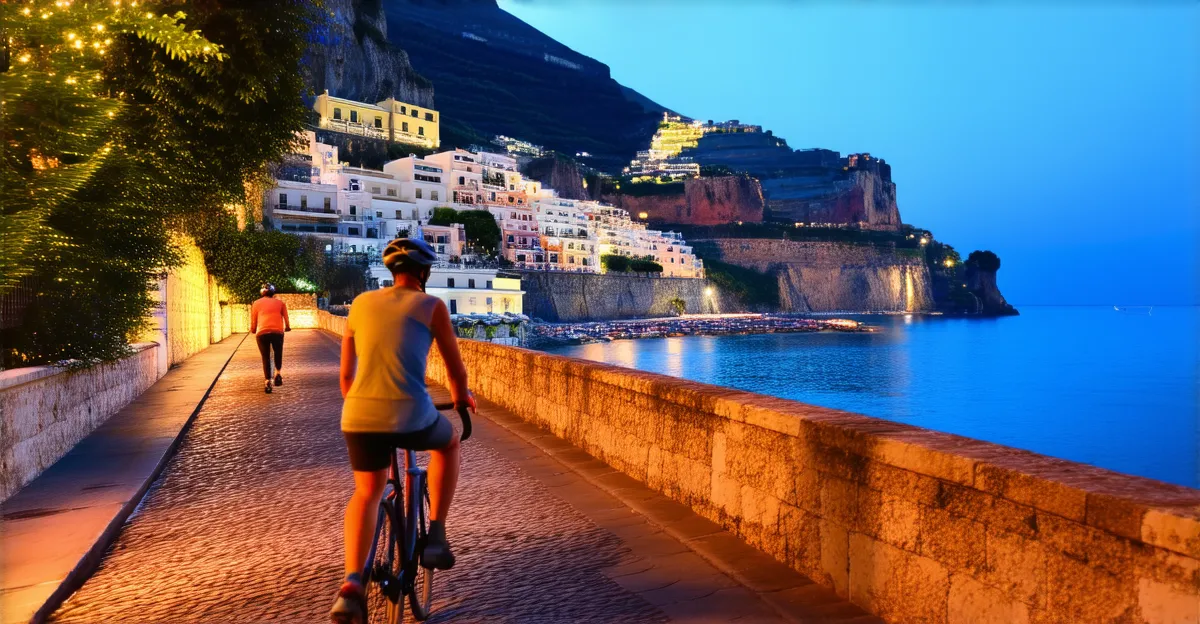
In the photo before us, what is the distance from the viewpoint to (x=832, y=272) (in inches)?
6078

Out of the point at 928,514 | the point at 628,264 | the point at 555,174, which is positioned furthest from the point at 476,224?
the point at 928,514

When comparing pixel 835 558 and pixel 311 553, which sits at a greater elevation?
pixel 835 558

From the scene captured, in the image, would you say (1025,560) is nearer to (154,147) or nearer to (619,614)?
(619,614)

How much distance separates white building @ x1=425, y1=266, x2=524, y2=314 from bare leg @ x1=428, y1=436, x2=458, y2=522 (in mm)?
67798

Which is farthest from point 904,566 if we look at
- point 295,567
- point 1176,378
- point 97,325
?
point 1176,378

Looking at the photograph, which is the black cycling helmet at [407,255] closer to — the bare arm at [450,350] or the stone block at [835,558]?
the bare arm at [450,350]

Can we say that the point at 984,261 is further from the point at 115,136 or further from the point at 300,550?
the point at 300,550

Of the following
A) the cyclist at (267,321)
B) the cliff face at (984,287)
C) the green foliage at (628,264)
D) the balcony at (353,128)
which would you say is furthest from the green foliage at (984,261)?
the cyclist at (267,321)

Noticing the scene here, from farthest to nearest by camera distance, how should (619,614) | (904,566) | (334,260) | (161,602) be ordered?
1. (334,260)
2. (161,602)
3. (619,614)
4. (904,566)

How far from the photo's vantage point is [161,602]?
4.01m

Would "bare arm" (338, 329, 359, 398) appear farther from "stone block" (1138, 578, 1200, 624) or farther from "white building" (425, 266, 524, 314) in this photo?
"white building" (425, 266, 524, 314)

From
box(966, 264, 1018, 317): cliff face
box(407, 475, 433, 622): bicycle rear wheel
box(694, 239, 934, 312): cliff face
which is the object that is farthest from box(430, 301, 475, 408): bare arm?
box(966, 264, 1018, 317): cliff face

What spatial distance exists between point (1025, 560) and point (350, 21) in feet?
385

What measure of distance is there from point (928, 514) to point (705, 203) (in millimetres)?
165069
